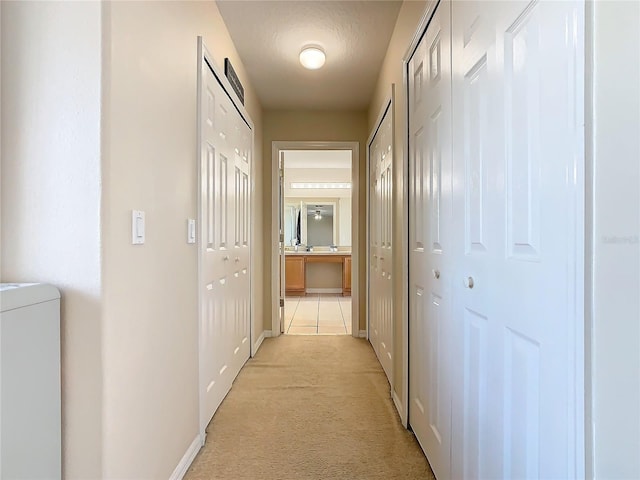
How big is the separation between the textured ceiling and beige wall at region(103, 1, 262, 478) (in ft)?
1.88

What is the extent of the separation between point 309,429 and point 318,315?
3.13 metres

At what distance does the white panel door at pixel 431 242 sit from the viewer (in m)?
1.40

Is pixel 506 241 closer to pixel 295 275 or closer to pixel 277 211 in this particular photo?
pixel 277 211

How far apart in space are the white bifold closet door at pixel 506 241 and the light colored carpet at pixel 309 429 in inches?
11.6

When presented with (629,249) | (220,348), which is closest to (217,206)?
(220,348)

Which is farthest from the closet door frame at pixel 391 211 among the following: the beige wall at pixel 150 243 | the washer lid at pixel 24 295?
the washer lid at pixel 24 295

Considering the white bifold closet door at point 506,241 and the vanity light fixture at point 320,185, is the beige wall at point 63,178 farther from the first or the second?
the vanity light fixture at point 320,185

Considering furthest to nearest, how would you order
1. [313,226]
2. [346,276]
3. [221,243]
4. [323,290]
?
[313,226] → [323,290] → [346,276] → [221,243]

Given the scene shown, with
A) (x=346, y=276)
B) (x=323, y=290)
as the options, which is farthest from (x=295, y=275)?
(x=346, y=276)

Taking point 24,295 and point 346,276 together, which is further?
point 346,276

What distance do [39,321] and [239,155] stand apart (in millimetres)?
2053

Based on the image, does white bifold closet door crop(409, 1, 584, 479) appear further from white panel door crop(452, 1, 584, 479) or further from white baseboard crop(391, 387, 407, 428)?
white baseboard crop(391, 387, 407, 428)

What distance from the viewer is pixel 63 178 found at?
1024 mm

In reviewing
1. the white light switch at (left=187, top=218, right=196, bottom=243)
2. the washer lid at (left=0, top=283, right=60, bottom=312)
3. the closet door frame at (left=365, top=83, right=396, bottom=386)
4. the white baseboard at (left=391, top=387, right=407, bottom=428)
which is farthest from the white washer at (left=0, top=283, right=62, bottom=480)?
the closet door frame at (left=365, top=83, right=396, bottom=386)
